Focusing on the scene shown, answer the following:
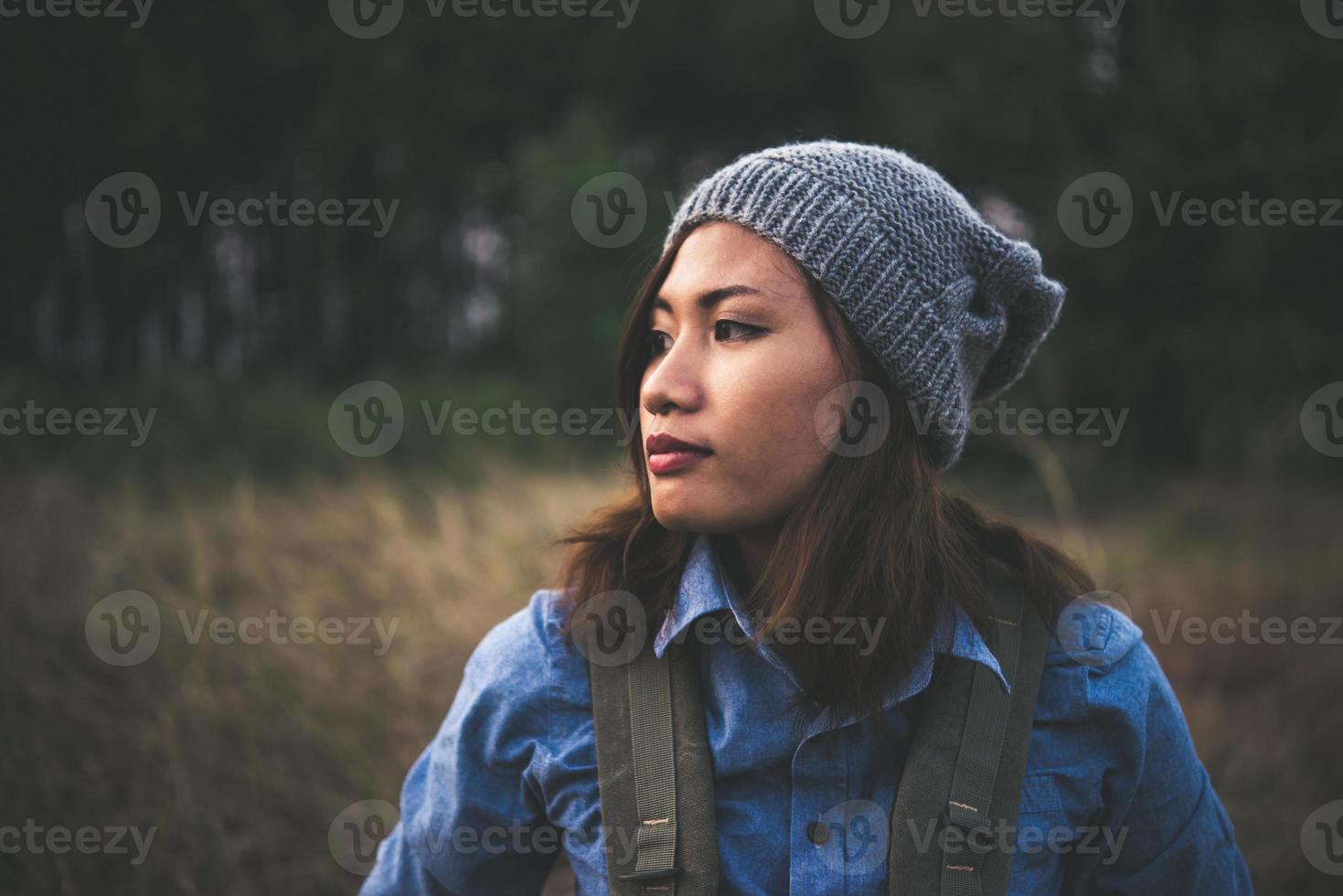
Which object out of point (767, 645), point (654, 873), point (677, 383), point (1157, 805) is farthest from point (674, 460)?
point (1157, 805)

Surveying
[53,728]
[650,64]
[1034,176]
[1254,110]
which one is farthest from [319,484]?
[650,64]

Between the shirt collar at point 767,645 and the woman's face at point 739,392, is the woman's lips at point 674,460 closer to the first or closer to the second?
the woman's face at point 739,392

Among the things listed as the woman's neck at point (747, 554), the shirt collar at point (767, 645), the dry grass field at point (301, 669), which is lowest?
the dry grass field at point (301, 669)

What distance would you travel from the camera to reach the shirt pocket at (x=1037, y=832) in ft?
4.92

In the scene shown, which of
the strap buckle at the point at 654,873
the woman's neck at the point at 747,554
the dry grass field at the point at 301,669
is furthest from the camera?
the dry grass field at the point at 301,669

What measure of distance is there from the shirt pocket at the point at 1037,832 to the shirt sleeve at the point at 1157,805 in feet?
0.39

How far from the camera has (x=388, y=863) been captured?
1.70m

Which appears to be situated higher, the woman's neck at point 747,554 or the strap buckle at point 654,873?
the woman's neck at point 747,554

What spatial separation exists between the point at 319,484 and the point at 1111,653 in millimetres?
6304

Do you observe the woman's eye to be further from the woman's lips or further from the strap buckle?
the strap buckle

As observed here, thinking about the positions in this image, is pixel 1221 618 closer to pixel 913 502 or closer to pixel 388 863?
pixel 913 502

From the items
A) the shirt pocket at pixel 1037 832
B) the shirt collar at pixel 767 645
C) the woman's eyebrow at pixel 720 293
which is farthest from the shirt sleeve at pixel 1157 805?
the woman's eyebrow at pixel 720 293

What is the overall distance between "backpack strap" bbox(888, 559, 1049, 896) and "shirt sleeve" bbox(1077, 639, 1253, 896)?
18cm

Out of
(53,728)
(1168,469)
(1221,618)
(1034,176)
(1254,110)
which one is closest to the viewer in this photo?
(53,728)
